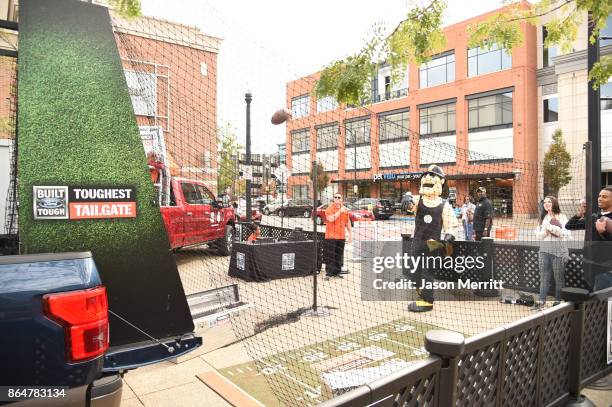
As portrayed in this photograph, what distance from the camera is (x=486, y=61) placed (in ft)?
91.8

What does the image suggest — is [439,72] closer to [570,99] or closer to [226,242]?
[570,99]

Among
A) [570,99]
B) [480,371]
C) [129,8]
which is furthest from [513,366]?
[570,99]

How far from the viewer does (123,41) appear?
330 cm

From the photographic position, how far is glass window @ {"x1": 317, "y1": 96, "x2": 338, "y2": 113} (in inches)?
155

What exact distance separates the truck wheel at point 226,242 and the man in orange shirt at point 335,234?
140 inches

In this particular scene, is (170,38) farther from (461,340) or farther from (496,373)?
(496,373)

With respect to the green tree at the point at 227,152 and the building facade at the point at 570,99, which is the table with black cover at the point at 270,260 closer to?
the green tree at the point at 227,152

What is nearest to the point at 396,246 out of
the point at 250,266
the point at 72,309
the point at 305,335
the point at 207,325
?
the point at 250,266

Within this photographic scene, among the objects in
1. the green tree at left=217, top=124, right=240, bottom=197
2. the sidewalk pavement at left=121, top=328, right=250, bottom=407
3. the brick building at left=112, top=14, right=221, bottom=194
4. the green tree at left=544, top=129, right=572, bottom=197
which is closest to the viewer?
the sidewalk pavement at left=121, top=328, right=250, bottom=407

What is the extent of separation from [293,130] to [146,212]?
116 inches

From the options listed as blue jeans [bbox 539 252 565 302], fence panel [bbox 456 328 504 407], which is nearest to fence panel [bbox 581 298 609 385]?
fence panel [bbox 456 328 504 407]

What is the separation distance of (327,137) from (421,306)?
113 inches

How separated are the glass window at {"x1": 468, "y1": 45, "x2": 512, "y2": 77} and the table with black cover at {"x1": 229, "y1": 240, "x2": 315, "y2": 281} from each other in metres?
24.8

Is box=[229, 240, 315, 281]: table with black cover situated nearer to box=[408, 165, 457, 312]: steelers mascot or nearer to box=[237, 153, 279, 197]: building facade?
box=[237, 153, 279, 197]: building facade
